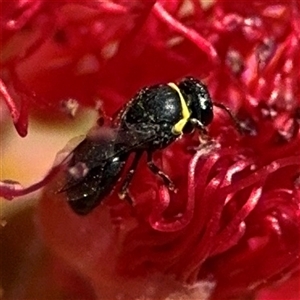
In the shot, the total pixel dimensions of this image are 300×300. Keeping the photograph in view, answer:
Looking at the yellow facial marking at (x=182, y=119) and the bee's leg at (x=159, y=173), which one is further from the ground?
the yellow facial marking at (x=182, y=119)

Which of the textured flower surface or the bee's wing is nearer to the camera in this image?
the bee's wing

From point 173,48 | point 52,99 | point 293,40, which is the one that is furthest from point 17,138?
point 293,40

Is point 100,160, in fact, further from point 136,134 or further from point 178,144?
point 178,144

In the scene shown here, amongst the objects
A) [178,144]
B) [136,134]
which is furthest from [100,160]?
[178,144]

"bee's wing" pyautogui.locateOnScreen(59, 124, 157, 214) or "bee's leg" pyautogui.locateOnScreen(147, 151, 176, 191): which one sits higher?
"bee's wing" pyautogui.locateOnScreen(59, 124, 157, 214)

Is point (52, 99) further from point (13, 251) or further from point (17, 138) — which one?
point (13, 251)
